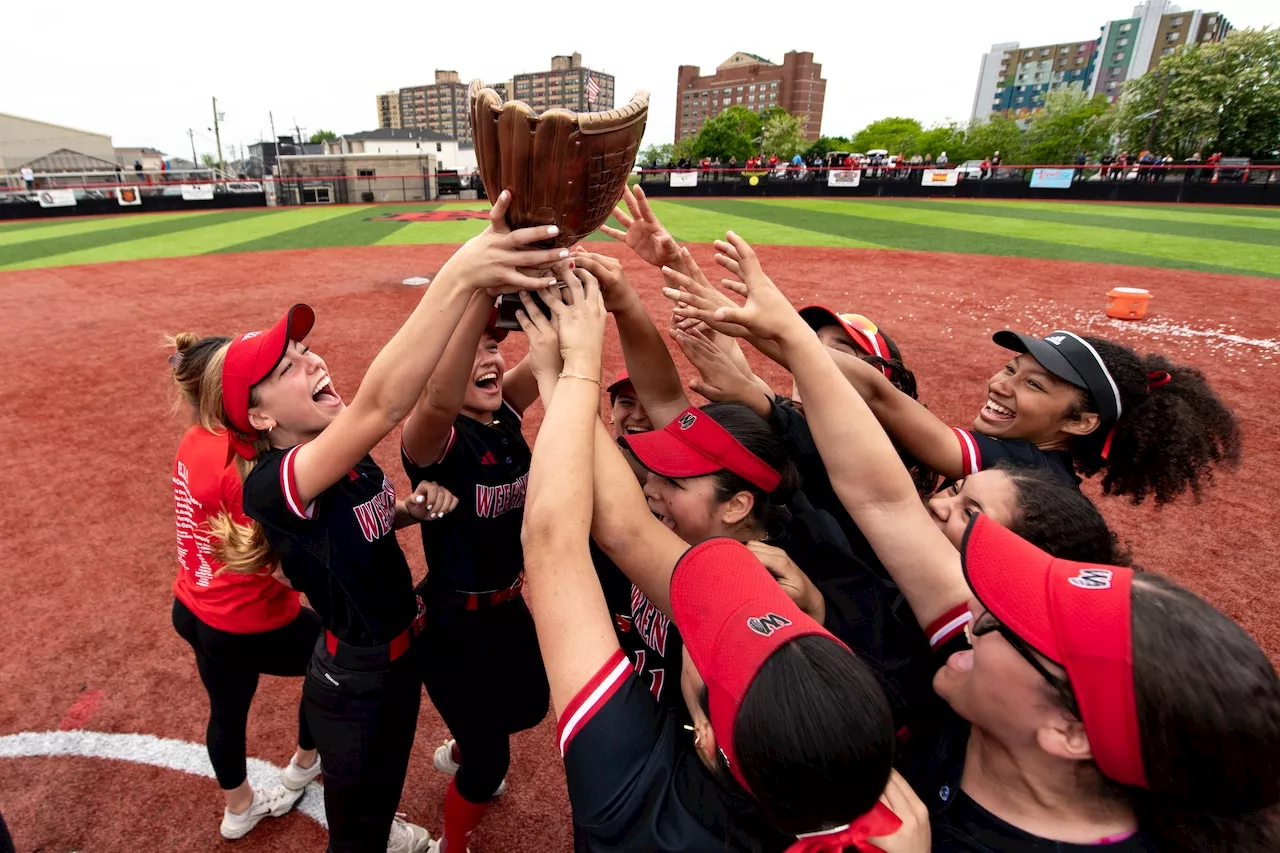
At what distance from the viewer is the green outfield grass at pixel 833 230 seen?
620 inches

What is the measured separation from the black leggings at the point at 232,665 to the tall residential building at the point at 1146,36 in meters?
115

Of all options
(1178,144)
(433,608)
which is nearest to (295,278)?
(433,608)

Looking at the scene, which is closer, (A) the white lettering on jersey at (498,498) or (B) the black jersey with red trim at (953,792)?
(B) the black jersey with red trim at (953,792)

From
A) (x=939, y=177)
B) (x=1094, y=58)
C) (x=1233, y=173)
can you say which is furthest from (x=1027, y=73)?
(x=939, y=177)

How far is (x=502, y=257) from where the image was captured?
1532mm

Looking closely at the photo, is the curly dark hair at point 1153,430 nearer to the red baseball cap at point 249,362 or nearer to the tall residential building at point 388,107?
the red baseball cap at point 249,362

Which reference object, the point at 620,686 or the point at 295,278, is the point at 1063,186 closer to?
the point at 295,278

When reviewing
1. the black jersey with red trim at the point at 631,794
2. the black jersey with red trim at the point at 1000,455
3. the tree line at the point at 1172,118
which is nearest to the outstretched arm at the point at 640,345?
the black jersey with red trim at the point at 1000,455

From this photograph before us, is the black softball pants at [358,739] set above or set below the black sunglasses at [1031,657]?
below

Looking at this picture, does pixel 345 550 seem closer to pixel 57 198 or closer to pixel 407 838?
pixel 407 838

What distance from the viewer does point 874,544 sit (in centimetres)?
166

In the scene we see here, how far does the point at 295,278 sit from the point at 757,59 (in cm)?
14029

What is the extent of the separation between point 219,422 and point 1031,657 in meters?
2.29

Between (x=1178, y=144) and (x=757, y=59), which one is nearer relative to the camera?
(x=1178, y=144)
